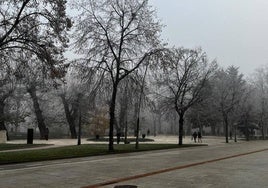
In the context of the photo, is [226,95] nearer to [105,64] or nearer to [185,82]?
[185,82]

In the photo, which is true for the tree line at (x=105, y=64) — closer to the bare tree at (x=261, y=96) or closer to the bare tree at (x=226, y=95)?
the bare tree at (x=226, y=95)

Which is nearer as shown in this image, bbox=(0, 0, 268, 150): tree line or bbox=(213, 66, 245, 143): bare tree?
bbox=(0, 0, 268, 150): tree line

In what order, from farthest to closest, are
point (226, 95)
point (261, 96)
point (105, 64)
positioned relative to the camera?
point (261, 96) → point (226, 95) → point (105, 64)

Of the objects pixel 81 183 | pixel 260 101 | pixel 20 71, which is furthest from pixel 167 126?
pixel 81 183

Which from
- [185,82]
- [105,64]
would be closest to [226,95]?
[185,82]

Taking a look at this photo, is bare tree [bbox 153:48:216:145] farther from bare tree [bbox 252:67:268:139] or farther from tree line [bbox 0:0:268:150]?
bare tree [bbox 252:67:268:139]

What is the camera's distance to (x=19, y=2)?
2273 cm

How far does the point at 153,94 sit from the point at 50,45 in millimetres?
25520

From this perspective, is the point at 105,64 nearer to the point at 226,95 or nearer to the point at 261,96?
the point at 226,95

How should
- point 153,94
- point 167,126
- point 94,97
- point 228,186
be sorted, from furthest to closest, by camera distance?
point 167,126, point 153,94, point 94,97, point 228,186

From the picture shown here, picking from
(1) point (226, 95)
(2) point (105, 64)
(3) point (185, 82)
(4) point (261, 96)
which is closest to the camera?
(2) point (105, 64)

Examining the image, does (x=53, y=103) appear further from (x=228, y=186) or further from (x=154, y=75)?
(x=228, y=186)

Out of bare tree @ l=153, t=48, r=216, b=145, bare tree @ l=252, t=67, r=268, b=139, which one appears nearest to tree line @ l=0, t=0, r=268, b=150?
bare tree @ l=153, t=48, r=216, b=145

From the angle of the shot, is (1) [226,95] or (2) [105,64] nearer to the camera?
(2) [105,64]
